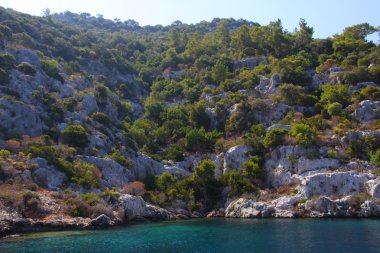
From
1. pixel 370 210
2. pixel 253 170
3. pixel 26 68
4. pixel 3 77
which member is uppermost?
pixel 26 68

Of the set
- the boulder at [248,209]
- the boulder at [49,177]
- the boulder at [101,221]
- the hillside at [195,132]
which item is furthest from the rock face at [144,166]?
the boulder at [101,221]

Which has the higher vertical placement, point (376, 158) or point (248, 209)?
point (376, 158)

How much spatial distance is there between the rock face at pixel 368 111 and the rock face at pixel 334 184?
1697 cm

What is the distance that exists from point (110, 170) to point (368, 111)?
48279 mm

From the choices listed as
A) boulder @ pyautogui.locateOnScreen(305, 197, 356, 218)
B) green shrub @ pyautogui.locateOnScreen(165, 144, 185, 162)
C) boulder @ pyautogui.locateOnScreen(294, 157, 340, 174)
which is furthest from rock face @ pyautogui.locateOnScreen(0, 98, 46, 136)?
boulder @ pyautogui.locateOnScreen(305, 197, 356, 218)

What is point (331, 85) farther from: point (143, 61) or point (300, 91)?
point (143, 61)

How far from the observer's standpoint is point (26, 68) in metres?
83.9

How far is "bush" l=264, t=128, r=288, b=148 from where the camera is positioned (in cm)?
7075

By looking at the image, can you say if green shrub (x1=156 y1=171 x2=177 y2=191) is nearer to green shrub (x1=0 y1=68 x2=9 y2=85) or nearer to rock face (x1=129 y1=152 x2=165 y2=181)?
rock face (x1=129 y1=152 x2=165 y2=181)

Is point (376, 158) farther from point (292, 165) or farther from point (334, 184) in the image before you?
point (292, 165)

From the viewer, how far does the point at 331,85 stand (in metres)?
87.8

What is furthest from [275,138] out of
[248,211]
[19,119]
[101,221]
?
[19,119]

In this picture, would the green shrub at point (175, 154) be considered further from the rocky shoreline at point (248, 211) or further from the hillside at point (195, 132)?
the rocky shoreline at point (248, 211)

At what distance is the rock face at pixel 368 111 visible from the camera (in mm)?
73113
